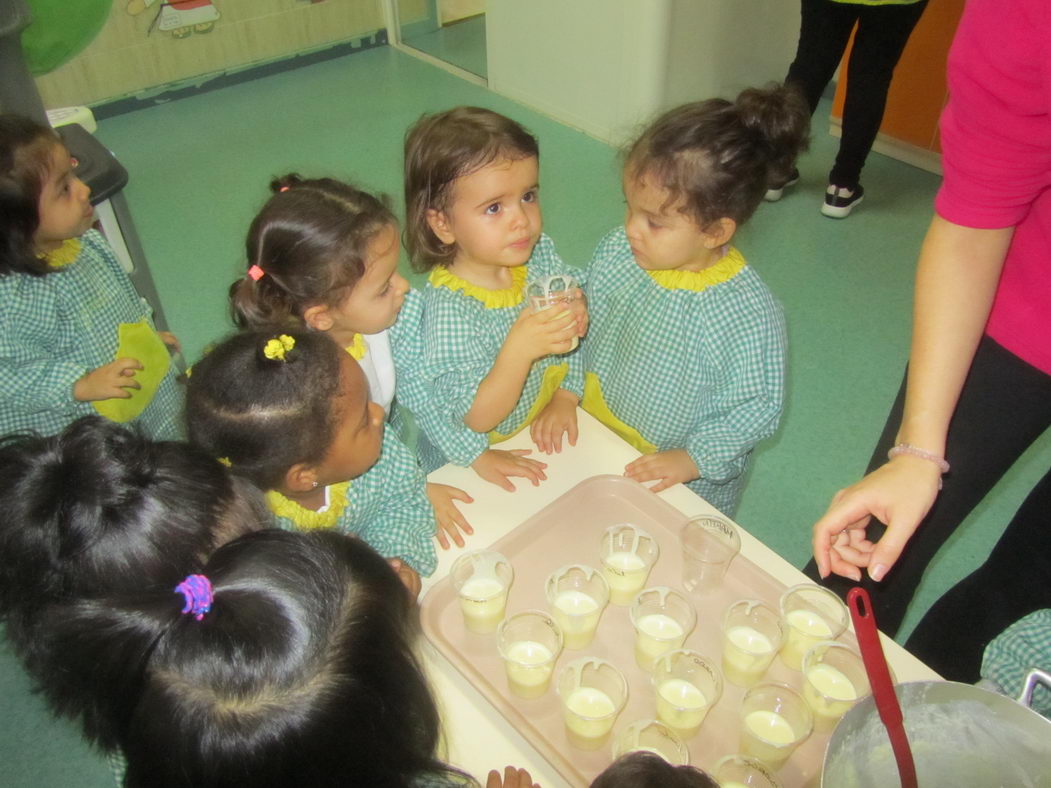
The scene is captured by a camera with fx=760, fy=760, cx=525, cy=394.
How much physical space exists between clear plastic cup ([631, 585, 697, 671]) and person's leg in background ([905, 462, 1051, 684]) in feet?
1.63

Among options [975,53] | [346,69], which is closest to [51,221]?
[975,53]

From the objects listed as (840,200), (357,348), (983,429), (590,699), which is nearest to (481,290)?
(357,348)

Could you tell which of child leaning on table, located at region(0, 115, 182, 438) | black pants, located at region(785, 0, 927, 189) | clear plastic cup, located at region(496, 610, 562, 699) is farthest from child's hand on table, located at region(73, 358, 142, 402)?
black pants, located at region(785, 0, 927, 189)

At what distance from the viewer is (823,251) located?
288cm

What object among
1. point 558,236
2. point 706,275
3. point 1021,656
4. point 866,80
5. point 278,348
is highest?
point 278,348

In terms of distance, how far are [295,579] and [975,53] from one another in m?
0.90

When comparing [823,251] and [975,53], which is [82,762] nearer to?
[975,53]

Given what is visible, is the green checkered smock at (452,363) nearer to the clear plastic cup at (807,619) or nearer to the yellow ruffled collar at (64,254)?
the clear plastic cup at (807,619)

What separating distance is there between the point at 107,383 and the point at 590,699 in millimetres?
1122

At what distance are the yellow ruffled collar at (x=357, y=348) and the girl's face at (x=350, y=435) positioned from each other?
8.4 inches

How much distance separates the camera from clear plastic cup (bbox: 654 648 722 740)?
83 cm

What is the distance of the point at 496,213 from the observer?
1212 millimetres

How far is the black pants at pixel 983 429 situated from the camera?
3.43ft

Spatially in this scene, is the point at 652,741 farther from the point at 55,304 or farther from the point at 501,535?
the point at 55,304
